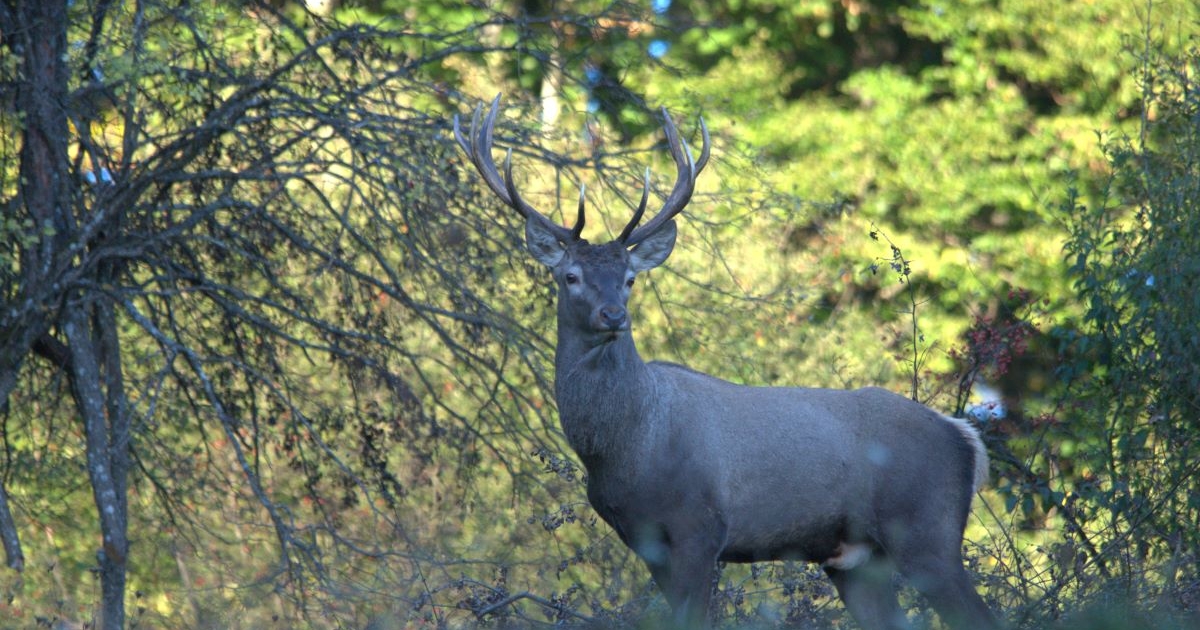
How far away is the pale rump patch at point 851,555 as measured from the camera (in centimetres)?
702

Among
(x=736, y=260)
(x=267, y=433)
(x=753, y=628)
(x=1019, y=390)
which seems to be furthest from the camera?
(x=1019, y=390)

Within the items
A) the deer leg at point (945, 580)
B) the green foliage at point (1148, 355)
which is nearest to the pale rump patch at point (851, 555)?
the deer leg at point (945, 580)

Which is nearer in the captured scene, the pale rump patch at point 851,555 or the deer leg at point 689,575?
the deer leg at point 689,575

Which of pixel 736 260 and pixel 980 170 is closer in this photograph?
pixel 736 260

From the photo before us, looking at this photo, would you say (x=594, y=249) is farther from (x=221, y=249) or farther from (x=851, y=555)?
(x=221, y=249)

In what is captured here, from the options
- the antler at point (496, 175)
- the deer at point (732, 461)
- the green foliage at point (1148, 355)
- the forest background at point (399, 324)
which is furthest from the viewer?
the forest background at point (399, 324)

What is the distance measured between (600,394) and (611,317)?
1.31ft

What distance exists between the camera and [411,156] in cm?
879

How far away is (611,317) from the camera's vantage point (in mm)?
6422

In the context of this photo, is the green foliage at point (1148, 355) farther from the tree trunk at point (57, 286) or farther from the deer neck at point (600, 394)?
the tree trunk at point (57, 286)

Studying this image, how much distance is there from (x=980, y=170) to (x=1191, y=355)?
9.14 m

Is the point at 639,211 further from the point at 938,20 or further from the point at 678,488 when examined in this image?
the point at 938,20

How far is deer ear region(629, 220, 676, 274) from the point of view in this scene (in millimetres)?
7164

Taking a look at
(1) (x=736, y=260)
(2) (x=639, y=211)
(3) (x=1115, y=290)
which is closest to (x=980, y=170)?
(1) (x=736, y=260)
